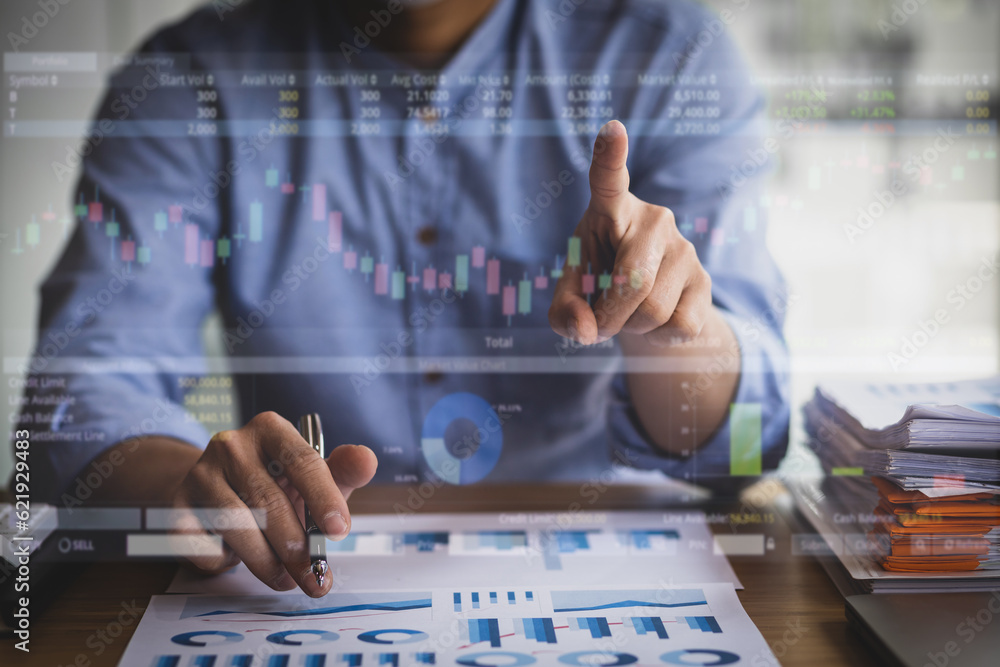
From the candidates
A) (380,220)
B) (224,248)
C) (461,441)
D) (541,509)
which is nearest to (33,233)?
(224,248)

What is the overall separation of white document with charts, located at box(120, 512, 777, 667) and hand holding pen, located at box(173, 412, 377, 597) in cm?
3

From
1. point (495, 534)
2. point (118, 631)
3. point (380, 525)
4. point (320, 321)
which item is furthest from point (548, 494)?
point (118, 631)

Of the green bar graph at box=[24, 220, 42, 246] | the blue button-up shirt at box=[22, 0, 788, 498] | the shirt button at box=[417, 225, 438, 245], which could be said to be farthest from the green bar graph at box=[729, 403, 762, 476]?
the green bar graph at box=[24, 220, 42, 246]

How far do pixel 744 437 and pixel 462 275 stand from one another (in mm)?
321

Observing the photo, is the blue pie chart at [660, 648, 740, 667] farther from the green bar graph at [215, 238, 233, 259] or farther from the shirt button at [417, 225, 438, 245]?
the green bar graph at [215, 238, 233, 259]

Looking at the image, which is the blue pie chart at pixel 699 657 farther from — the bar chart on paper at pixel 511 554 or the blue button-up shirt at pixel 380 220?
the blue button-up shirt at pixel 380 220

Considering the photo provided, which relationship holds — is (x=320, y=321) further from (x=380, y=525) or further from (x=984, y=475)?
(x=984, y=475)

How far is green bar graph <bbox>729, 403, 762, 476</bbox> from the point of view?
0.65m

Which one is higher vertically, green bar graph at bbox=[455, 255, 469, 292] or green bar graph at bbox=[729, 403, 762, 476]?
green bar graph at bbox=[455, 255, 469, 292]

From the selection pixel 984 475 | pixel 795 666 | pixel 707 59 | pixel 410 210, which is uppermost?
pixel 707 59

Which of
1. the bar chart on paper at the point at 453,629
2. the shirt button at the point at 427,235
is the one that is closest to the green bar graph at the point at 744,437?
the bar chart on paper at the point at 453,629

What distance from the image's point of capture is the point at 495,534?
2.18 feet

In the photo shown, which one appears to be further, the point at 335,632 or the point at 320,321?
the point at 320,321

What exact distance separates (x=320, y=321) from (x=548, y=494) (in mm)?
294
